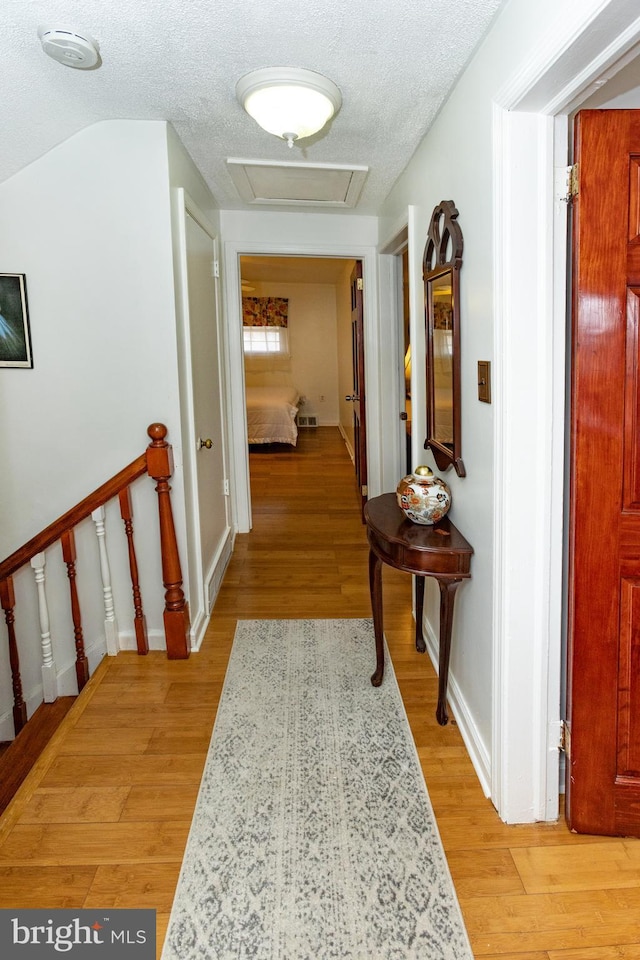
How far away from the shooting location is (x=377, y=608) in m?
2.40

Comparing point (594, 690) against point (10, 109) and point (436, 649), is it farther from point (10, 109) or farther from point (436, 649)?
point (10, 109)

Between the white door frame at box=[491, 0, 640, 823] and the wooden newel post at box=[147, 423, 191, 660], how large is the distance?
57.4 inches

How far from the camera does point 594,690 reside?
1604 mm

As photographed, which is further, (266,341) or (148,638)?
(266,341)

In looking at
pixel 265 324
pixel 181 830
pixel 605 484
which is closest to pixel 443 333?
pixel 605 484

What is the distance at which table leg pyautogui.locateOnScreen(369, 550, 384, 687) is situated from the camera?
2.37m

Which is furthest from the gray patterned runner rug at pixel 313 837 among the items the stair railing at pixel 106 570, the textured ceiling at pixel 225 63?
the textured ceiling at pixel 225 63

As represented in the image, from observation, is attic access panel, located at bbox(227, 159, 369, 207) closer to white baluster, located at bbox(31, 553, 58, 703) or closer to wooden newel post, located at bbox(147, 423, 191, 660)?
wooden newel post, located at bbox(147, 423, 191, 660)

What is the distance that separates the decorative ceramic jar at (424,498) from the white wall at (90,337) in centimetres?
110

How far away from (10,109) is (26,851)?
2408 mm

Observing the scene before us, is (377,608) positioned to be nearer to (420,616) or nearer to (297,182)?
(420,616)

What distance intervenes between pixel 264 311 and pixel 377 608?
26.5ft

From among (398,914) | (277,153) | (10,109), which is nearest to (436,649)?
(398,914)

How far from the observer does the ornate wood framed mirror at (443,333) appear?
6.76 feet
